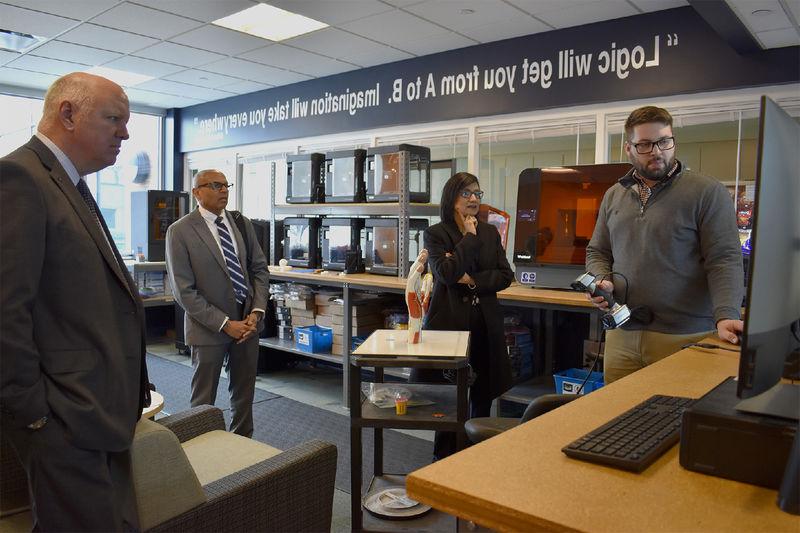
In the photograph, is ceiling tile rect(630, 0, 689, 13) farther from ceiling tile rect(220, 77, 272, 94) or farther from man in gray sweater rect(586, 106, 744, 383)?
ceiling tile rect(220, 77, 272, 94)

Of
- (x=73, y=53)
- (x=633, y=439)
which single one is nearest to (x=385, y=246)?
(x=73, y=53)

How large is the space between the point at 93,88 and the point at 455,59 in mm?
4116

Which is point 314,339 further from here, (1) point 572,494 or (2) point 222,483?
(1) point 572,494

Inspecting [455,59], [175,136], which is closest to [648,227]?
[455,59]

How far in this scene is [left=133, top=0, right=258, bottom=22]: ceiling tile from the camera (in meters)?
4.27

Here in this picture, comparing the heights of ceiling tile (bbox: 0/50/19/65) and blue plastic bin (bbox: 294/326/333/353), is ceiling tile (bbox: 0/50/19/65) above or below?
above

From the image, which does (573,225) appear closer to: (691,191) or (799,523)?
(691,191)

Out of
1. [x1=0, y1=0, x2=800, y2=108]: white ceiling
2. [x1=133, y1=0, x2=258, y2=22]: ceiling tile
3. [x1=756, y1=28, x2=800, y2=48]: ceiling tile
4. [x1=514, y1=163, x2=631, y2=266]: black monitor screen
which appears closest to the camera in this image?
[x1=756, y1=28, x2=800, y2=48]: ceiling tile

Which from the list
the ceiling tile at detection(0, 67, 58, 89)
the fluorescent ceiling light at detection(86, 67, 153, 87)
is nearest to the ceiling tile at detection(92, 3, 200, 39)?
the fluorescent ceiling light at detection(86, 67, 153, 87)

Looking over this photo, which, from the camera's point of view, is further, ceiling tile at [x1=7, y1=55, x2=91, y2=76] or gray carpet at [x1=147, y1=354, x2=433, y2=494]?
ceiling tile at [x1=7, y1=55, x2=91, y2=76]

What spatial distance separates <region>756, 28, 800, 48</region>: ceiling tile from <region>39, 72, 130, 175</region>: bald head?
355 centimetres

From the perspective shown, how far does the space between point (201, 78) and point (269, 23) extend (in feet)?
6.55

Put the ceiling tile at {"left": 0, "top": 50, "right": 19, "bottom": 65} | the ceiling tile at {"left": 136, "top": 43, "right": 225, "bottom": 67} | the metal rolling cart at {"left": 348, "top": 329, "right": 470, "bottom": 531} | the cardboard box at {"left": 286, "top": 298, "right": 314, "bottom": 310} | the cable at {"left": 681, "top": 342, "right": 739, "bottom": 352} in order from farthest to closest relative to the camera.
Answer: the ceiling tile at {"left": 0, "top": 50, "right": 19, "bottom": 65} < the ceiling tile at {"left": 136, "top": 43, "right": 225, "bottom": 67} < the cardboard box at {"left": 286, "top": 298, "right": 314, "bottom": 310} < the metal rolling cart at {"left": 348, "top": 329, "right": 470, "bottom": 531} < the cable at {"left": 681, "top": 342, "right": 739, "bottom": 352}

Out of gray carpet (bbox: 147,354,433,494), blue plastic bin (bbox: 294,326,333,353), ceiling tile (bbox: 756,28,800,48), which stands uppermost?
ceiling tile (bbox: 756,28,800,48)
